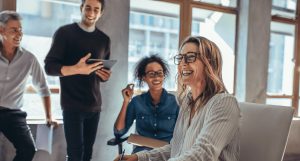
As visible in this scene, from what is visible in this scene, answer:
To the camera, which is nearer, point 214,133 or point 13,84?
point 214,133

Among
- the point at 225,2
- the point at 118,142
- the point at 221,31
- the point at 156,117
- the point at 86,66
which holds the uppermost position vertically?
the point at 225,2

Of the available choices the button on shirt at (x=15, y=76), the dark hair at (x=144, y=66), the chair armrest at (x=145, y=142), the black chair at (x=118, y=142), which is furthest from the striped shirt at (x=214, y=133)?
the button on shirt at (x=15, y=76)

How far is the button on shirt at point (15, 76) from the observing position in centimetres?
226

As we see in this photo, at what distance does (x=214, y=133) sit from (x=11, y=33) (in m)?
1.71

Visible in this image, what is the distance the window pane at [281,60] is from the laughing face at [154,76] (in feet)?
8.40

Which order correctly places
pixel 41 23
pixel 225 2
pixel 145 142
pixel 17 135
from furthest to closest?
pixel 225 2
pixel 41 23
pixel 17 135
pixel 145 142

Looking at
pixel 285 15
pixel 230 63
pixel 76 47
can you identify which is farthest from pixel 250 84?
pixel 76 47

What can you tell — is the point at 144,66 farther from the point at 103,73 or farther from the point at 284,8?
the point at 284,8

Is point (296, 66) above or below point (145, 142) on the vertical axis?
above

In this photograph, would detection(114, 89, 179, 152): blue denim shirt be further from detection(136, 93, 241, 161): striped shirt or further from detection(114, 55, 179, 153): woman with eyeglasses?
detection(136, 93, 241, 161): striped shirt

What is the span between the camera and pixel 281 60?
4.68 m

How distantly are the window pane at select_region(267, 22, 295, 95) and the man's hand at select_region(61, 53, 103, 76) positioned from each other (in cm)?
306

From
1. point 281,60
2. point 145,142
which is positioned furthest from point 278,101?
point 145,142

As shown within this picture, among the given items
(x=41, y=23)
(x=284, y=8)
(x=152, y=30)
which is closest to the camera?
(x=41, y=23)
